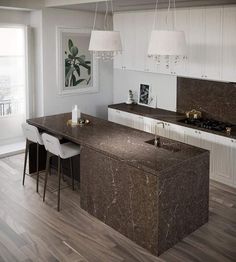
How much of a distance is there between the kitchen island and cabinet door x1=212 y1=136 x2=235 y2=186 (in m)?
1.06

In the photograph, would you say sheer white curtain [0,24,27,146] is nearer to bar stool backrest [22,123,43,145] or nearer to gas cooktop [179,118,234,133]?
bar stool backrest [22,123,43,145]

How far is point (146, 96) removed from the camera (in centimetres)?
645

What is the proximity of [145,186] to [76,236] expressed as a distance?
952 millimetres

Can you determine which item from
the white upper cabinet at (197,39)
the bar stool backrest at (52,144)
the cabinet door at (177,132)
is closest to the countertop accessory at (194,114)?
the cabinet door at (177,132)

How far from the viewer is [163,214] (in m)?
3.33

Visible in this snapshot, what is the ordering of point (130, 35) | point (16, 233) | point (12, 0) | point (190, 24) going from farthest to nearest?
point (130, 35), point (12, 0), point (190, 24), point (16, 233)

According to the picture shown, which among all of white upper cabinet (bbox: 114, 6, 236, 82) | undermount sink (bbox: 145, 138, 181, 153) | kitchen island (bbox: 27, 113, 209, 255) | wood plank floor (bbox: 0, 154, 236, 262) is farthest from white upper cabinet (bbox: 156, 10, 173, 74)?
wood plank floor (bbox: 0, 154, 236, 262)

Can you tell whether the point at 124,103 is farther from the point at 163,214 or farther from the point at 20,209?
the point at 163,214

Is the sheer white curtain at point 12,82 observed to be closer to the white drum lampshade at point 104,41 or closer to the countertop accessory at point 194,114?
the white drum lampshade at point 104,41

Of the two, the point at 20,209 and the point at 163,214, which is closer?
the point at 163,214

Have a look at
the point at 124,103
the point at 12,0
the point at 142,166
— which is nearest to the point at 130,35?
the point at 124,103

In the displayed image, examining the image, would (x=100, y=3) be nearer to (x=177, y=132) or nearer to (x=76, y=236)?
(x=177, y=132)

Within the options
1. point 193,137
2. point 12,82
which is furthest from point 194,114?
point 12,82

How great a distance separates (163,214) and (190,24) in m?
2.99
